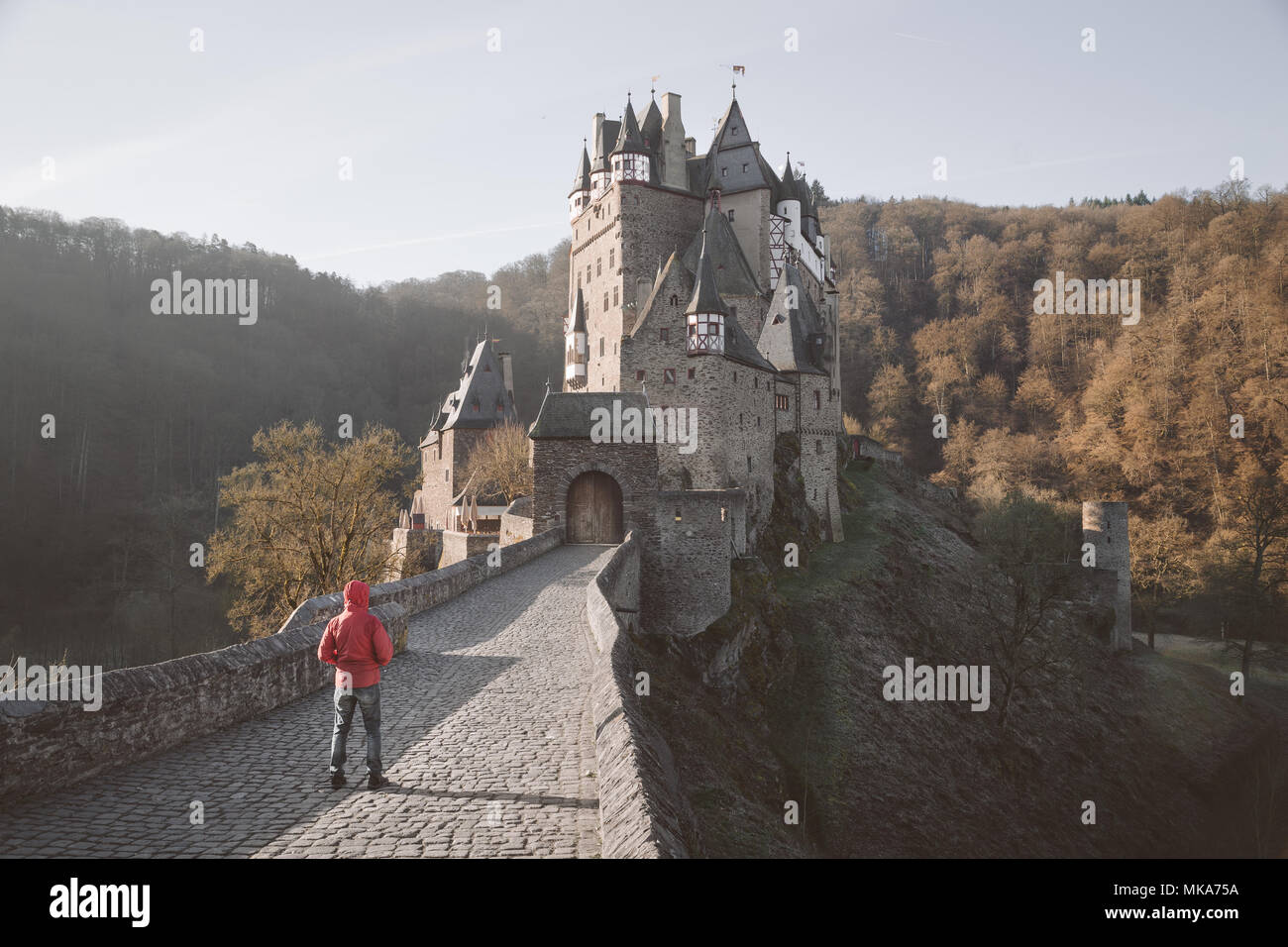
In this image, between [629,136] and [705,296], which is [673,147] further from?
[705,296]

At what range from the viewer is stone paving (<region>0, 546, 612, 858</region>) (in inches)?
189

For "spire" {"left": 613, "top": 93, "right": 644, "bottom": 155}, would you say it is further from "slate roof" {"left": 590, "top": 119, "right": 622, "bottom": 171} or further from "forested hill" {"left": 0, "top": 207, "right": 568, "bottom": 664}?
"forested hill" {"left": 0, "top": 207, "right": 568, "bottom": 664}

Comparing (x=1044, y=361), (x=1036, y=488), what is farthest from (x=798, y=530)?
(x=1044, y=361)

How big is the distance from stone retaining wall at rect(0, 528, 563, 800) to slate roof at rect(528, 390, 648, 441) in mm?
12562

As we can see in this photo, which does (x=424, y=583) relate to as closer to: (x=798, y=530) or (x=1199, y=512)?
(x=798, y=530)

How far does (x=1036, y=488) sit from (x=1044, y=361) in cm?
1850

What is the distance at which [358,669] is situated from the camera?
5957 millimetres

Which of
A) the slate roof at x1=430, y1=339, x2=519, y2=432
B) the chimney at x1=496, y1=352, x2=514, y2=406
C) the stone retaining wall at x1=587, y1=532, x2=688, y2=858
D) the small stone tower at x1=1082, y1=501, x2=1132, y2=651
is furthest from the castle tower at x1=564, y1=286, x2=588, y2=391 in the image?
the stone retaining wall at x1=587, y1=532, x2=688, y2=858

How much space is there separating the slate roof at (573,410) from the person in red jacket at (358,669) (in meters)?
16.5

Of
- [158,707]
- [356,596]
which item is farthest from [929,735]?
[158,707]

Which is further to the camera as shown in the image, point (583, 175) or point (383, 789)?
point (583, 175)

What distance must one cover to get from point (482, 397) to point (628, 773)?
142 ft

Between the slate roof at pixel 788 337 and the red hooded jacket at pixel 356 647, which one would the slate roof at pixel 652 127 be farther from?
the red hooded jacket at pixel 356 647

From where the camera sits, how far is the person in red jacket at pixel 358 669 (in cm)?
584
